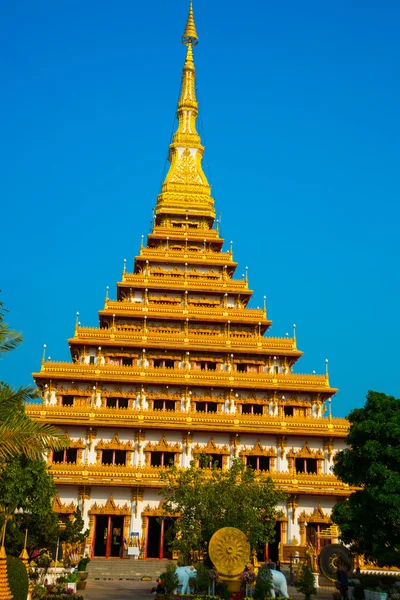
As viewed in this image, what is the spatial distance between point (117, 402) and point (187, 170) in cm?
3328

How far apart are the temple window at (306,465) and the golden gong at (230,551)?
26.6 m

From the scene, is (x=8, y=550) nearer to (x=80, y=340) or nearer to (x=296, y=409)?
(x=80, y=340)

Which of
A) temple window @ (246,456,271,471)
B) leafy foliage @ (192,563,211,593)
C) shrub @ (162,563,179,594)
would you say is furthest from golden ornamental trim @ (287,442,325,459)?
shrub @ (162,563,179,594)

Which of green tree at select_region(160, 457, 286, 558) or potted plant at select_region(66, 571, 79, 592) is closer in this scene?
potted plant at select_region(66, 571, 79, 592)

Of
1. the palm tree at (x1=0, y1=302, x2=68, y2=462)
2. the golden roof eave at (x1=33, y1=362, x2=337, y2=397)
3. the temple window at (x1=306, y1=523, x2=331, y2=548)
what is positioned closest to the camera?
the palm tree at (x1=0, y1=302, x2=68, y2=462)

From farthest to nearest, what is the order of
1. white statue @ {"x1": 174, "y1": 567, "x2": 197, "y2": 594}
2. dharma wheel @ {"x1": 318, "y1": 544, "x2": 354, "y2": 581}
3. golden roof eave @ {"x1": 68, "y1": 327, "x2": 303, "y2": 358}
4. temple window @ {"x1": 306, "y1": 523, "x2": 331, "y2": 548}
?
golden roof eave @ {"x1": 68, "y1": 327, "x2": 303, "y2": 358} < temple window @ {"x1": 306, "y1": 523, "x2": 331, "y2": 548} < dharma wheel @ {"x1": 318, "y1": 544, "x2": 354, "y2": 581} < white statue @ {"x1": 174, "y1": 567, "x2": 197, "y2": 594}

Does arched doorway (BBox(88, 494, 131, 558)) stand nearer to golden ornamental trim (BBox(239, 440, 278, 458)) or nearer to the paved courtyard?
the paved courtyard

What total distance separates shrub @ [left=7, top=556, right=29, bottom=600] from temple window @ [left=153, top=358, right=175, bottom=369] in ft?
116

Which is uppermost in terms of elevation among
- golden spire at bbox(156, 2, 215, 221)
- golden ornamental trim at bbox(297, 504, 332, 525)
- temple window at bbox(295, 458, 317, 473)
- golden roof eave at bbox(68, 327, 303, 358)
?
golden spire at bbox(156, 2, 215, 221)

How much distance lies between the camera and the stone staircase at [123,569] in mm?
48375

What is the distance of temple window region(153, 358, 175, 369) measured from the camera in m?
62.7

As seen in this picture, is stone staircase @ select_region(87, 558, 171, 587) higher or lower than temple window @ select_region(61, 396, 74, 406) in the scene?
lower

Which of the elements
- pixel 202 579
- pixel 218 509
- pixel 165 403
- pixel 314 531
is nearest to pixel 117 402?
pixel 165 403

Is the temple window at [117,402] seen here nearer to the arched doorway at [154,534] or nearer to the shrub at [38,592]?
the arched doorway at [154,534]
